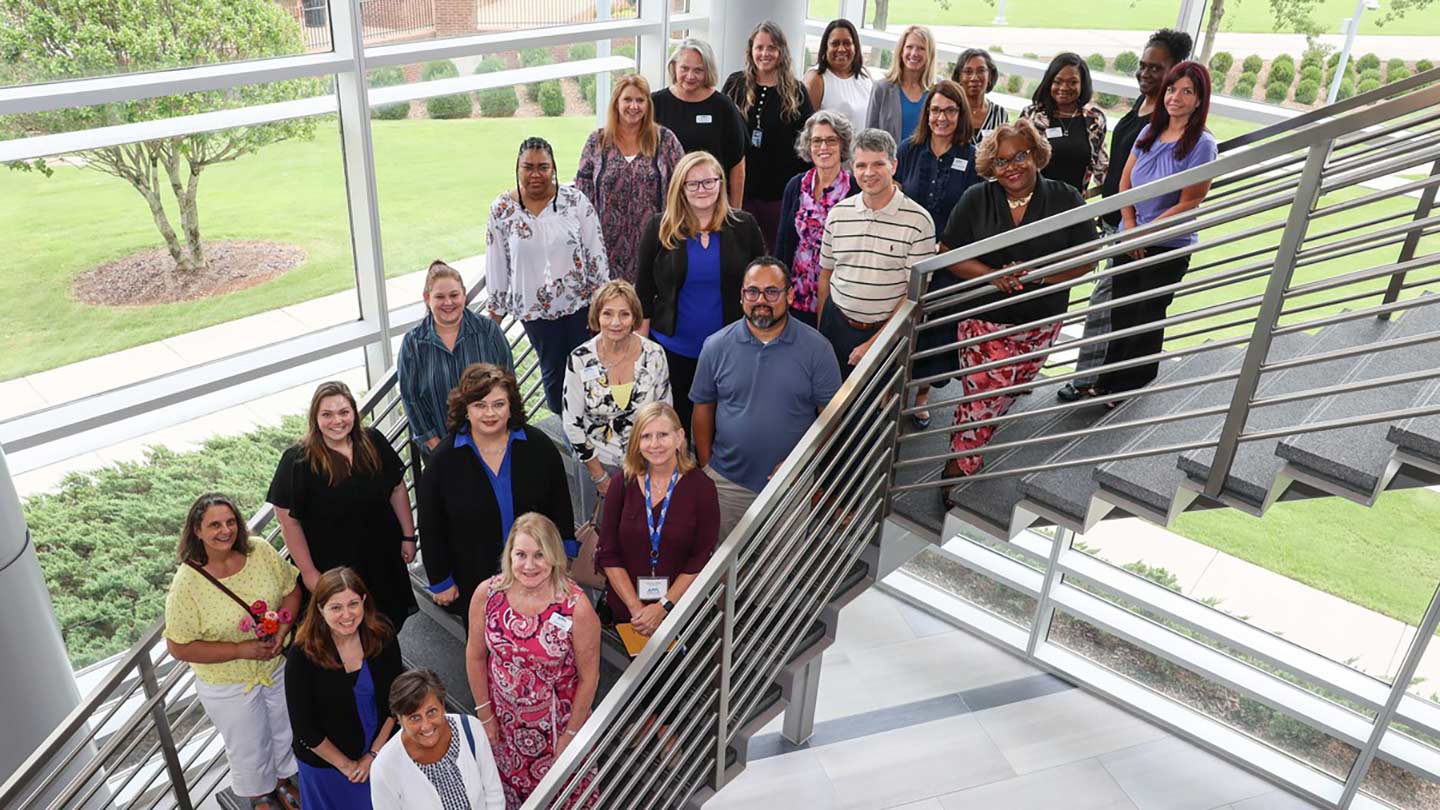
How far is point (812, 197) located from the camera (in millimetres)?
4566

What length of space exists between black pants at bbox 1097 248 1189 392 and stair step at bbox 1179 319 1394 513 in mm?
427

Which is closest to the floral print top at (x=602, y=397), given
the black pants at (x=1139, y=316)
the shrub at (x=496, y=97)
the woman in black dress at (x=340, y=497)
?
the woman in black dress at (x=340, y=497)

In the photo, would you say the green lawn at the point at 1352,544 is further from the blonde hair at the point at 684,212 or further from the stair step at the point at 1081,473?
the blonde hair at the point at 684,212

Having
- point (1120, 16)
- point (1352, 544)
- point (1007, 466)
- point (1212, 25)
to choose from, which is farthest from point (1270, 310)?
point (1352, 544)

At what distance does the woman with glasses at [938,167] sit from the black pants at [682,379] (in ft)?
3.19

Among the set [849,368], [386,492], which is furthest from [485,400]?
[849,368]

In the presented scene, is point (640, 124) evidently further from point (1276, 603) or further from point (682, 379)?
point (1276, 603)

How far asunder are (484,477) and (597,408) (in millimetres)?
558

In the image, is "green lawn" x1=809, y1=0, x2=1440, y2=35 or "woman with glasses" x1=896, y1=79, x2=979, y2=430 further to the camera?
"green lawn" x1=809, y1=0, x2=1440, y2=35

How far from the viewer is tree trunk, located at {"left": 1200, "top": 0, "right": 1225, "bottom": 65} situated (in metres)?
5.93

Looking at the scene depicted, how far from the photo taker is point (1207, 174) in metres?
3.11

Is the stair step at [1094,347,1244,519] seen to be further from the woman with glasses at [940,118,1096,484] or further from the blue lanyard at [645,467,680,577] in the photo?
the blue lanyard at [645,467,680,577]

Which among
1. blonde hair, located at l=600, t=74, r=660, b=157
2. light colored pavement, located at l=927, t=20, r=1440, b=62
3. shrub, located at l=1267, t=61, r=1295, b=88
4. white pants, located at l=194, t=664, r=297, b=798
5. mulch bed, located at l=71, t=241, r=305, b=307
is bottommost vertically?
white pants, located at l=194, t=664, r=297, b=798

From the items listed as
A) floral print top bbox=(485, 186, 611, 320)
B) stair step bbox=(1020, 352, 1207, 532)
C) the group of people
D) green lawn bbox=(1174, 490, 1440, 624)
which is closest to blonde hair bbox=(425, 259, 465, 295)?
the group of people
